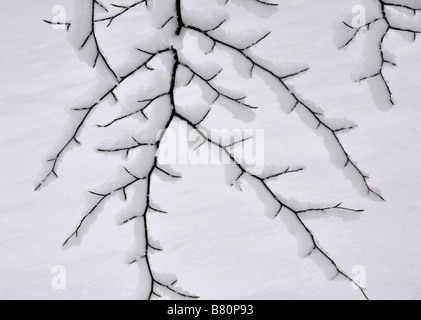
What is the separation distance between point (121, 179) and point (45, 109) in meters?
2.58

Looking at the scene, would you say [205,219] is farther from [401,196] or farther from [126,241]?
[401,196]

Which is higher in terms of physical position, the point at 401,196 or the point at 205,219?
the point at 401,196

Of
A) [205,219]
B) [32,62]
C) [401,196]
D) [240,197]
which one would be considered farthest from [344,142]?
[32,62]

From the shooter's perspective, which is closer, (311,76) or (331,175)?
(331,175)

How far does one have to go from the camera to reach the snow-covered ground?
5.51 feet

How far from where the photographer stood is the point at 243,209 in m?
2.02

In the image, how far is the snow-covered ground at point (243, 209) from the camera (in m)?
1.68

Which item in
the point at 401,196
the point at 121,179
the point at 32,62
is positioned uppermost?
the point at 121,179

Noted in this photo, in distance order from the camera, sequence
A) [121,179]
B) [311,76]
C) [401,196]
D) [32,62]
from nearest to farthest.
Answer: [121,179] < [401,196] < [311,76] < [32,62]

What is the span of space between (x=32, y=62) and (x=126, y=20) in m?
1.09
